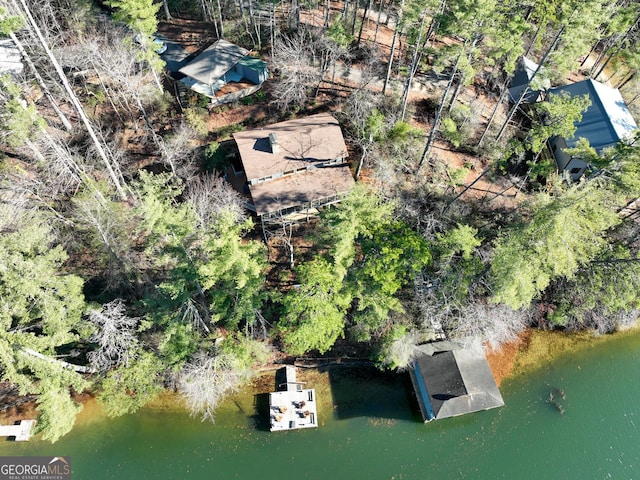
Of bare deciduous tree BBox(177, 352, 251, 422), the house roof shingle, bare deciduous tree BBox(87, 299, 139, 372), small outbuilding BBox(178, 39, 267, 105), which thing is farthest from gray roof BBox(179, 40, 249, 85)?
bare deciduous tree BBox(177, 352, 251, 422)

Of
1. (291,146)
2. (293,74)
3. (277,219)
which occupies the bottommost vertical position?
(277,219)

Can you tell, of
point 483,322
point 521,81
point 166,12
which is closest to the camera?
point 483,322

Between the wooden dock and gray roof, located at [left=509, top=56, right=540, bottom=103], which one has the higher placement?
gray roof, located at [left=509, top=56, right=540, bottom=103]

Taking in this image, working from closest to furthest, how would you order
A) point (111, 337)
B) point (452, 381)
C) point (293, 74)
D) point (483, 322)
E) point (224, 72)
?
point (111, 337)
point (452, 381)
point (483, 322)
point (293, 74)
point (224, 72)

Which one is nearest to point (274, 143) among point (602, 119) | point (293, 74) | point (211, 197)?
point (211, 197)

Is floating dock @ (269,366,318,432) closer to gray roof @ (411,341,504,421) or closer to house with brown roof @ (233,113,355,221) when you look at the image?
gray roof @ (411,341,504,421)

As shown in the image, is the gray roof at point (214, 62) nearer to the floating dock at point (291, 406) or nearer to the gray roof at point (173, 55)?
the gray roof at point (173, 55)

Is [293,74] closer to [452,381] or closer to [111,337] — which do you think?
[111,337]

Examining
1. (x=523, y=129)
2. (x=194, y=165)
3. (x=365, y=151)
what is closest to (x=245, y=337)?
(x=194, y=165)
